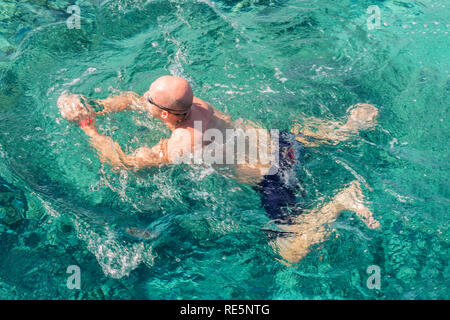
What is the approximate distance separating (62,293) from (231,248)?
1.55 metres

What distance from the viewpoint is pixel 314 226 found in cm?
344

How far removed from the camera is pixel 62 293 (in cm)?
296

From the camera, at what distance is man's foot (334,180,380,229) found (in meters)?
3.41

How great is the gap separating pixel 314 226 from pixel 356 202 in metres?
0.51

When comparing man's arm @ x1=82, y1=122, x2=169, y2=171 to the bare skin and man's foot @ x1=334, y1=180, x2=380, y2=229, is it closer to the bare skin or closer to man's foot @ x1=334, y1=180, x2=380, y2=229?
the bare skin

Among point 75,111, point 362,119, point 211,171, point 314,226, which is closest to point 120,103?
point 75,111

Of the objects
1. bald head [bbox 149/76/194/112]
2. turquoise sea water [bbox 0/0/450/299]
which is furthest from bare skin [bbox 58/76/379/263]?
turquoise sea water [bbox 0/0/450/299]

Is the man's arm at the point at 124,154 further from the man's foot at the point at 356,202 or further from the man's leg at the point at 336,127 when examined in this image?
the man's foot at the point at 356,202

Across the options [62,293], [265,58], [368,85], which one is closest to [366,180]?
[368,85]

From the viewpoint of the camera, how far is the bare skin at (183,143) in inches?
119

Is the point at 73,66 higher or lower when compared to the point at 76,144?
higher

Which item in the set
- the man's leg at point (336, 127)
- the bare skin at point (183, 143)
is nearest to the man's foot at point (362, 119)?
the man's leg at point (336, 127)

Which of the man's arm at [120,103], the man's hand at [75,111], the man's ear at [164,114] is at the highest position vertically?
the man's ear at [164,114]
